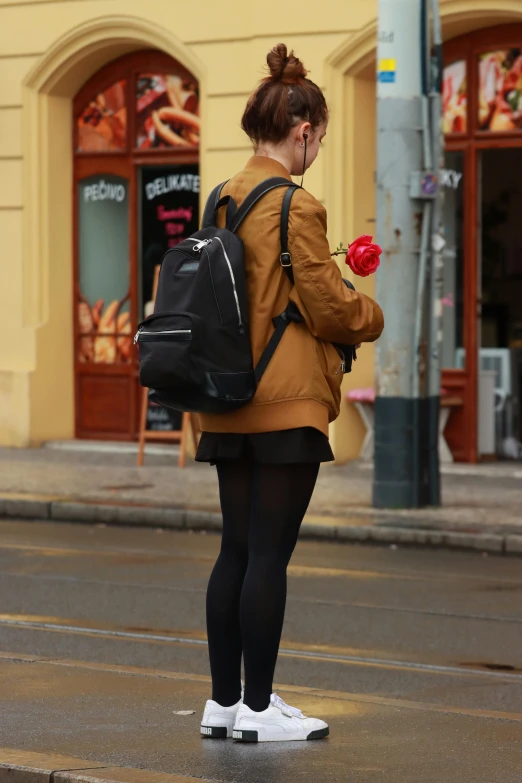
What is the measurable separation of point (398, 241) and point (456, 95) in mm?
3654

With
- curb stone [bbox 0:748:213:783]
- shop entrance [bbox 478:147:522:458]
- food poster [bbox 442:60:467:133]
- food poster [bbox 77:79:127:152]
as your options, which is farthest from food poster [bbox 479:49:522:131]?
curb stone [bbox 0:748:213:783]

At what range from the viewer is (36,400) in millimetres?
17562

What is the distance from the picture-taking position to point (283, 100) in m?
4.82

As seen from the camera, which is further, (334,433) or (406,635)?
(334,433)

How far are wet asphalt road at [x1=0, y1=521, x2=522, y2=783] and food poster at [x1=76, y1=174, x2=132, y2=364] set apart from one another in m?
5.67

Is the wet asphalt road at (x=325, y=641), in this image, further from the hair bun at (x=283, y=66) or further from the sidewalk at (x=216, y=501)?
the hair bun at (x=283, y=66)

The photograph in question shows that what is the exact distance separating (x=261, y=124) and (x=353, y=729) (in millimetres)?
1870

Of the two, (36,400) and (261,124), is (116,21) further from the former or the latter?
(261,124)

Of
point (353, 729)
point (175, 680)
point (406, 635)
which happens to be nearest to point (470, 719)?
point (353, 729)

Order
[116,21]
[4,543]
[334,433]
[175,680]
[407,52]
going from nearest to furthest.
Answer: [175,680], [4,543], [407,52], [334,433], [116,21]

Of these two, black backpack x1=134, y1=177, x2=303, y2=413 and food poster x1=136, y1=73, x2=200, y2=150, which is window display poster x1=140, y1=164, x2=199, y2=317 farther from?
black backpack x1=134, y1=177, x2=303, y2=413

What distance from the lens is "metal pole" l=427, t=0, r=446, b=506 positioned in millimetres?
12453

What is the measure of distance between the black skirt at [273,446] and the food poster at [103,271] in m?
13.0

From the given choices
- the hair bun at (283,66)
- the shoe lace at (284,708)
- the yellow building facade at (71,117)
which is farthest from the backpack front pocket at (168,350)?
the yellow building facade at (71,117)
